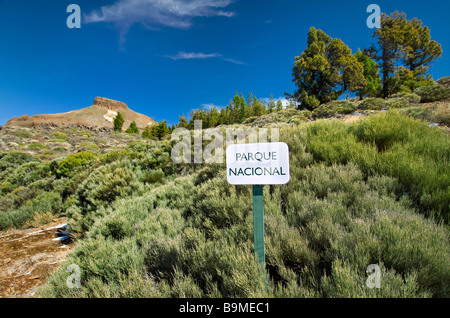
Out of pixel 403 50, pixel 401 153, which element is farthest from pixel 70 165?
pixel 403 50

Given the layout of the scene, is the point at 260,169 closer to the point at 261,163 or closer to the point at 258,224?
the point at 261,163

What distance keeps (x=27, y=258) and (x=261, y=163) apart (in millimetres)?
5454

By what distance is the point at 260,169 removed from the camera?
6.27 ft

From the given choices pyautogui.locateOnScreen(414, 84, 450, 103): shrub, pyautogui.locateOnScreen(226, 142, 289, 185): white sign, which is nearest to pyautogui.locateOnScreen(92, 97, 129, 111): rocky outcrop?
pyautogui.locateOnScreen(414, 84, 450, 103): shrub

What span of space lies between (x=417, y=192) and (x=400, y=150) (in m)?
1.23

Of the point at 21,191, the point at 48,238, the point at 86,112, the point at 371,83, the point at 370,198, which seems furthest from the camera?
the point at 86,112

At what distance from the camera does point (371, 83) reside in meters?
31.4

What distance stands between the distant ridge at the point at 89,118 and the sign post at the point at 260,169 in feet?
323

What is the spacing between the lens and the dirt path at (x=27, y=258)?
3.28 m

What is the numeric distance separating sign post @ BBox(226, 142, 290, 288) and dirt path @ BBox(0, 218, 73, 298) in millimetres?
3211

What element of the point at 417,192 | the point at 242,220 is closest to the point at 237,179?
the point at 242,220

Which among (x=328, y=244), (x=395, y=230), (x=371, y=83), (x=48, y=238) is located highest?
(x=371, y=83)

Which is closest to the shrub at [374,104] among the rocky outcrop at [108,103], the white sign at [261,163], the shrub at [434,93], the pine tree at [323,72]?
the shrub at [434,93]
